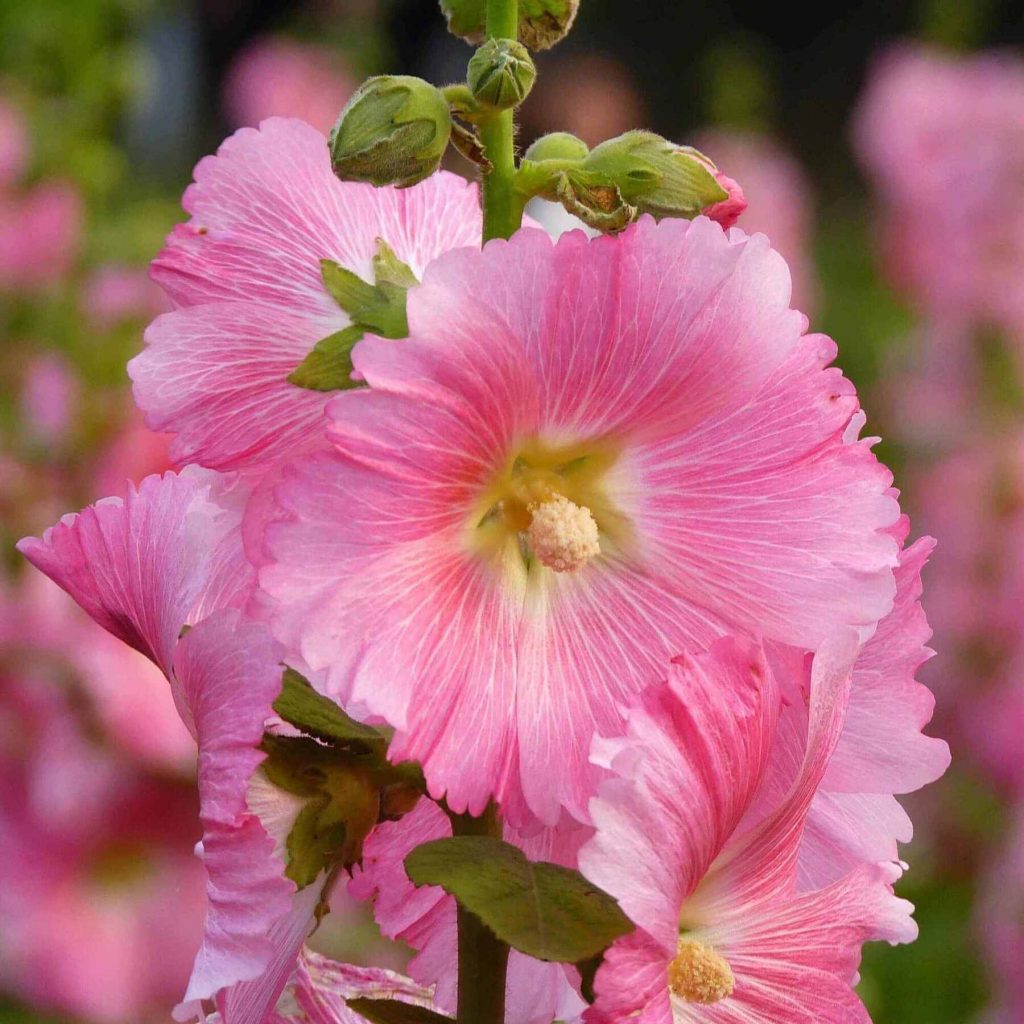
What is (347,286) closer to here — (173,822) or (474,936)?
(474,936)

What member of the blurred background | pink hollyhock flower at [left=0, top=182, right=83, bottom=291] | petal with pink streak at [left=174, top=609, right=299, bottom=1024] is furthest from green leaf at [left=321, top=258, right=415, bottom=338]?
pink hollyhock flower at [left=0, top=182, right=83, bottom=291]

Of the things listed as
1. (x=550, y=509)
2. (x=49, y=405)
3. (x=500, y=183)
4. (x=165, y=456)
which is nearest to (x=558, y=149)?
(x=500, y=183)

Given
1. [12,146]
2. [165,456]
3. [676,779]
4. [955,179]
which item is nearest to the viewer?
[676,779]

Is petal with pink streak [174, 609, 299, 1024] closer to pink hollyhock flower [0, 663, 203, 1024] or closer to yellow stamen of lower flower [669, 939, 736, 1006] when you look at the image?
yellow stamen of lower flower [669, 939, 736, 1006]

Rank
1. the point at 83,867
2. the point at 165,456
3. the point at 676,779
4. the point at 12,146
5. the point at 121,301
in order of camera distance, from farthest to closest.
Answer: the point at 12,146 < the point at 121,301 < the point at 83,867 < the point at 165,456 < the point at 676,779

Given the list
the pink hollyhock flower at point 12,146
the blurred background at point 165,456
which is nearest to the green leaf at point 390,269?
the blurred background at point 165,456

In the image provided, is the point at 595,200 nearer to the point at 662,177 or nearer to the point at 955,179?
the point at 662,177
